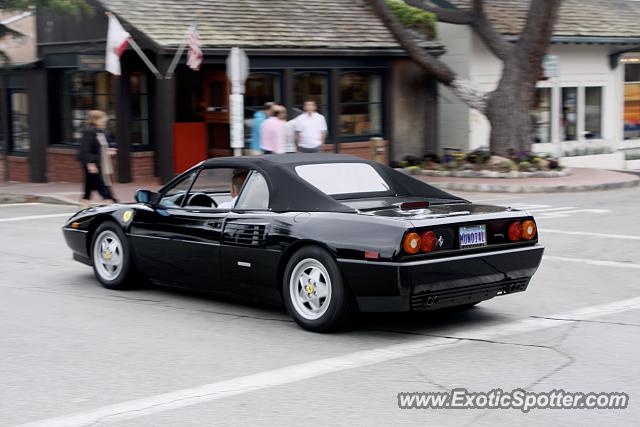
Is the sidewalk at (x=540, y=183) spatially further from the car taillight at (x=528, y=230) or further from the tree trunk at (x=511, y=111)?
the car taillight at (x=528, y=230)

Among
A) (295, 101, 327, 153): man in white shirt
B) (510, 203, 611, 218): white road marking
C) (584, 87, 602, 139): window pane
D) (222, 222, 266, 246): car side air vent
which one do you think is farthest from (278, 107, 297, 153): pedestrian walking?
(584, 87, 602, 139): window pane

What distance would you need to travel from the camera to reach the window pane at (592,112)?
29.3m

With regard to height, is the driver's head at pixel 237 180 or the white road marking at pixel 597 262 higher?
the driver's head at pixel 237 180

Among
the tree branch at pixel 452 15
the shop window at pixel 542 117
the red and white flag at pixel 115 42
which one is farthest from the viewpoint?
the shop window at pixel 542 117

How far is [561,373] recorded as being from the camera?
20.0ft

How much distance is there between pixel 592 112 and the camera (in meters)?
29.5

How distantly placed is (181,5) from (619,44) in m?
14.0

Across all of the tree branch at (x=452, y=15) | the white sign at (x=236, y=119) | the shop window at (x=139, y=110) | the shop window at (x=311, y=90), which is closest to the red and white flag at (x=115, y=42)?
the shop window at (x=139, y=110)

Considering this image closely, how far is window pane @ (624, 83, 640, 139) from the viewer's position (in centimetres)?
3059

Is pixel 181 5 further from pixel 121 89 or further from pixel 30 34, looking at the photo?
pixel 30 34

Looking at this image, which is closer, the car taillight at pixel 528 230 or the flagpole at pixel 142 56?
the car taillight at pixel 528 230

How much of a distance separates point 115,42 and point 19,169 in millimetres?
6021

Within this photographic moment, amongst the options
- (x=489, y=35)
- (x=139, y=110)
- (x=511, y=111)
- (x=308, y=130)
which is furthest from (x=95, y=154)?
(x=489, y=35)

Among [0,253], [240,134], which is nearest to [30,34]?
[240,134]
